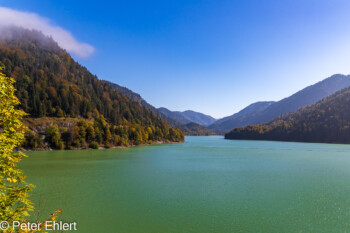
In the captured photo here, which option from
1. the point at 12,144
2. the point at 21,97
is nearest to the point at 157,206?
the point at 12,144

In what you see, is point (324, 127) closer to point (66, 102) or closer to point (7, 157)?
point (66, 102)

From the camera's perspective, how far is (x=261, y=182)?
28578 mm

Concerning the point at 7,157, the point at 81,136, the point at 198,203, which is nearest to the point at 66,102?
the point at 81,136

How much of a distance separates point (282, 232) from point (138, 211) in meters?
10.7

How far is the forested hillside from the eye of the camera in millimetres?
89625

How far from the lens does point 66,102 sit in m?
116

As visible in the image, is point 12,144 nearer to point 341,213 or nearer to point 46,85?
point 341,213

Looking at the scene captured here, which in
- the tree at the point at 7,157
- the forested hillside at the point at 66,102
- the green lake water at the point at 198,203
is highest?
the forested hillside at the point at 66,102

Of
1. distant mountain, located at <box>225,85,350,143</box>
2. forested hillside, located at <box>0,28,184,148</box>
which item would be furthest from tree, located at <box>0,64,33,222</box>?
distant mountain, located at <box>225,85,350,143</box>

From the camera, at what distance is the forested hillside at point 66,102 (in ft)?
294

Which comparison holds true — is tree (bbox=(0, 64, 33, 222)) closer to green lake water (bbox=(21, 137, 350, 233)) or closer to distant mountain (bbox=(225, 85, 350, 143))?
green lake water (bbox=(21, 137, 350, 233))

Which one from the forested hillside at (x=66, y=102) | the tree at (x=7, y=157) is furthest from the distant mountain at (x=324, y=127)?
the tree at (x=7, y=157)

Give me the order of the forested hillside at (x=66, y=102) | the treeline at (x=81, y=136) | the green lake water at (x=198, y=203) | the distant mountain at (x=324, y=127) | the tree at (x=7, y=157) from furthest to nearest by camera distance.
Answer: the distant mountain at (x=324, y=127), the forested hillside at (x=66, y=102), the treeline at (x=81, y=136), the green lake water at (x=198, y=203), the tree at (x=7, y=157)

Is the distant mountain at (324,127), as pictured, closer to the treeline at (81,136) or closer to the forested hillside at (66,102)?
the forested hillside at (66,102)
